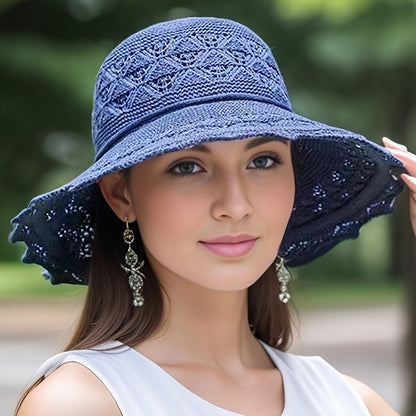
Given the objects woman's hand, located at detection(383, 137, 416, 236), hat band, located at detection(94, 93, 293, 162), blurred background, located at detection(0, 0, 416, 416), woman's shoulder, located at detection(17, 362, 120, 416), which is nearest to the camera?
woman's shoulder, located at detection(17, 362, 120, 416)

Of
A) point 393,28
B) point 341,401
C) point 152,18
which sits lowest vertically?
point 341,401

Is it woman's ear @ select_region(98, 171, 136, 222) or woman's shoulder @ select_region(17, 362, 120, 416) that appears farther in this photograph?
woman's ear @ select_region(98, 171, 136, 222)

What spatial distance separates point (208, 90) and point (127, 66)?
0.17m

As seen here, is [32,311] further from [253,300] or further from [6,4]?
[253,300]

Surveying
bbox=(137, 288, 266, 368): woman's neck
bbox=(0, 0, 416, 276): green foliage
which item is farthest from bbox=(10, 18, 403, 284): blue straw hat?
bbox=(0, 0, 416, 276): green foliage

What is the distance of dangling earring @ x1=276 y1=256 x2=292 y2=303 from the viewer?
2420 mm

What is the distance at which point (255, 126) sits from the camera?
6.26ft

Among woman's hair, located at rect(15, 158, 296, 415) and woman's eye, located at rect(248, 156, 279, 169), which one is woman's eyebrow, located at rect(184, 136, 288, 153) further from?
woman's hair, located at rect(15, 158, 296, 415)

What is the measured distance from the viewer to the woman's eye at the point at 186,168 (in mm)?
1984

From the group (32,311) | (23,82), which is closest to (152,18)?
(23,82)

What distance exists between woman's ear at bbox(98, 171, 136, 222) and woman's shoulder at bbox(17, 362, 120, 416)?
34 centimetres

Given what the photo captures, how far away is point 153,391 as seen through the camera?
1995 millimetres

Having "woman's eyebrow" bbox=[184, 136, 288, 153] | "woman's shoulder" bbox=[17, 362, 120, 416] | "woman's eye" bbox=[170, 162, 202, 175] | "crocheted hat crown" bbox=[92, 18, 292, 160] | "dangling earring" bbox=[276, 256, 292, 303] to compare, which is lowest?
"woman's shoulder" bbox=[17, 362, 120, 416]

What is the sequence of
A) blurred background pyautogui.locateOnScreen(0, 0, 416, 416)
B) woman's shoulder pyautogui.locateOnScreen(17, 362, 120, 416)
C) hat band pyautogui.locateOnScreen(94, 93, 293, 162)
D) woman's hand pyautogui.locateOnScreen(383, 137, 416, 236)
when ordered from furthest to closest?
blurred background pyautogui.locateOnScreen(0, 0, 416, 416) < woman's hand pyautogui.locateOnScreen(383, 137, 416, 236) < hat band pyautogui.locateOnScreen(94, 93, 293, 162) < woman's shoulder pyautogui.locateOnScreen(17, 362, 120, 416)
